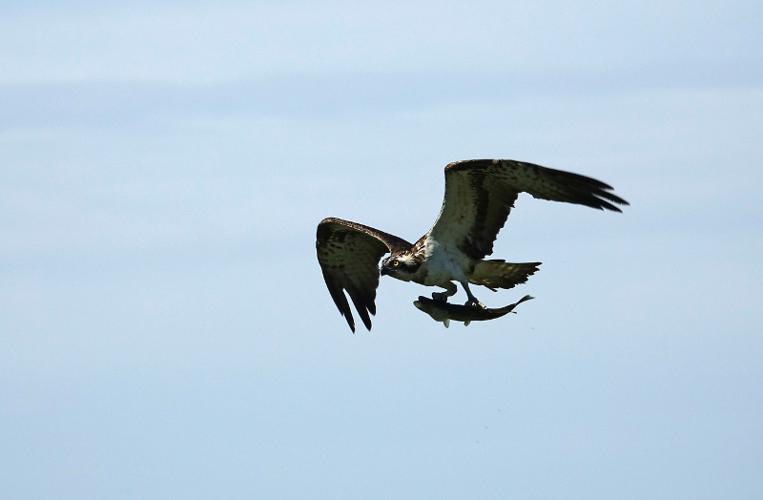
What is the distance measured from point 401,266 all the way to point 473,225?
1.12 metres

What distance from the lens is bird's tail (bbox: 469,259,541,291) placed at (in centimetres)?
2503

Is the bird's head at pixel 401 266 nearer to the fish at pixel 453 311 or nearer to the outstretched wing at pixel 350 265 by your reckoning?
the fish at pixel 453 311

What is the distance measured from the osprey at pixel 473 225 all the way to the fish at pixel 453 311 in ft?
1.18

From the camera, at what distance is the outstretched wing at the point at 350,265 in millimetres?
27781

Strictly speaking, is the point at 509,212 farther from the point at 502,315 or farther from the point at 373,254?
the point at 373,254

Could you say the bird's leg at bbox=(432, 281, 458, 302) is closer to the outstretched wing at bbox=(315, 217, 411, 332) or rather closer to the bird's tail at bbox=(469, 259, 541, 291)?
the bird's tail at bbox=(469, 259, 541, 291)

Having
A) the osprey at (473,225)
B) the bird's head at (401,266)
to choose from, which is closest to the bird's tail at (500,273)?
the osprey at (473,225)

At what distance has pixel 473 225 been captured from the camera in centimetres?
2491

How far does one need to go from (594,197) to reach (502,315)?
1937 mm

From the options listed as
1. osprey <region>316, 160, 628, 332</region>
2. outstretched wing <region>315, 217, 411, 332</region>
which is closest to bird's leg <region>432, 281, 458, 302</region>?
osprey <region>316, 160, 628, 332</region>

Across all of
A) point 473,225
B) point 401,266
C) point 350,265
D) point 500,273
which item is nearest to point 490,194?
point 473,225

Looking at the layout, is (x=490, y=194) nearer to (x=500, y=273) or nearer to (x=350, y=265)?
(x=500, y=273)

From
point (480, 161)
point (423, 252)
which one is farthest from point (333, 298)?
point (480, 161)

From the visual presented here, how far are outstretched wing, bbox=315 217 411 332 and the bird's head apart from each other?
224 centimetres
